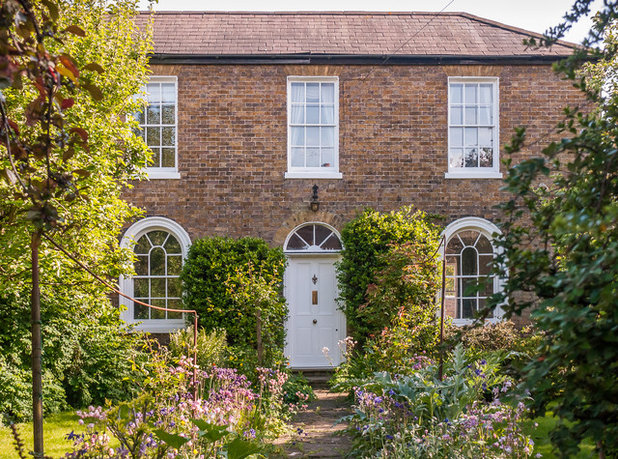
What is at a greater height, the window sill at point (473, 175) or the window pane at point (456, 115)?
the window pane at point (456, 115)

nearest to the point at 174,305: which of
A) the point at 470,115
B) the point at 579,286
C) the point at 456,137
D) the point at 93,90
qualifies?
the point at 456,137

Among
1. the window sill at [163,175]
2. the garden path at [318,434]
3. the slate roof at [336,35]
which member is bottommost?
the garden path at [318,434]

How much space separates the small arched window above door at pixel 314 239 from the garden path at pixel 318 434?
3.22m

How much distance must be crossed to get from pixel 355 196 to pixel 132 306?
4938 millimetres

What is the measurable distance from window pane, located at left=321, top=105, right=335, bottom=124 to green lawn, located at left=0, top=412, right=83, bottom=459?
7165 mm

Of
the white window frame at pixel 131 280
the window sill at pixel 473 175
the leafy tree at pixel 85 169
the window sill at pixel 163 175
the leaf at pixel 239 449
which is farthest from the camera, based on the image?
the window sill at pixel 473 175

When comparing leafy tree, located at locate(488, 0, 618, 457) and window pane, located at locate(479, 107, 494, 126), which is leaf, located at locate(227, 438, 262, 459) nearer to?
leafy tree, located at locate(488, 0, 618, 457)

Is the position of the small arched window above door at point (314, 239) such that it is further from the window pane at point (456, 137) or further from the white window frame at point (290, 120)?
the window pane at point (456, 137)

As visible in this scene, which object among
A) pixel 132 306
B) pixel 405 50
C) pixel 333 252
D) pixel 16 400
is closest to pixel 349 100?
pixel 405 50

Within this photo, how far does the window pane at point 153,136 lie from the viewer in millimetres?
12203

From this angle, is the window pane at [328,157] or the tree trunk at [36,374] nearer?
the tree trunk at [36,374]

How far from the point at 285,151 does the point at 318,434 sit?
243 inches

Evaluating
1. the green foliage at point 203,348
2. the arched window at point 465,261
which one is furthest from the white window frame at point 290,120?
the green foliage at point 203,348

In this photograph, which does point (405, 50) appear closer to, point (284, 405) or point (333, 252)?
point (333, 252)
